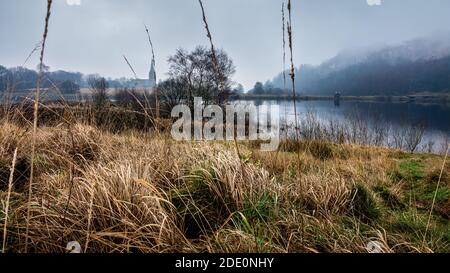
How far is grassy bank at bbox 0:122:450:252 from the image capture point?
1.61 meters

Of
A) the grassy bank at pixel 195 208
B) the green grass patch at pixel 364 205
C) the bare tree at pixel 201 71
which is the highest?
the bare tree at pixel 201 71

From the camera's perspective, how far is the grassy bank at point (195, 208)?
5.29ft

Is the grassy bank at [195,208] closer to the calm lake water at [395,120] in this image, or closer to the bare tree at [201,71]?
the calm lake water at [395,120]

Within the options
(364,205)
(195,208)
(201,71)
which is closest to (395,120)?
(201,71)

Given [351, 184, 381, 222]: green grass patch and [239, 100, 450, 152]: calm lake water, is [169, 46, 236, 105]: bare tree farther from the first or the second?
[351, 184, 381, 222]: green grass patch

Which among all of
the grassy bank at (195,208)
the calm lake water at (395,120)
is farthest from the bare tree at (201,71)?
the grassy bank at (195,208)

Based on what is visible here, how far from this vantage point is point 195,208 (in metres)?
2.20

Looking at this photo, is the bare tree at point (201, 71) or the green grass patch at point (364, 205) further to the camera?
the bare tree at point (201, 71)

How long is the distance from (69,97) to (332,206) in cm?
434

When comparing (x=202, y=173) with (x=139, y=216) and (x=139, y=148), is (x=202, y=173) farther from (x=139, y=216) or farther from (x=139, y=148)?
(x=139, y=148)

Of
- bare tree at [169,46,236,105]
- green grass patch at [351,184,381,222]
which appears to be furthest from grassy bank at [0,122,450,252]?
bare tree at [169,46,236,105]

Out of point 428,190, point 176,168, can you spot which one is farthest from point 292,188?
point 428,190

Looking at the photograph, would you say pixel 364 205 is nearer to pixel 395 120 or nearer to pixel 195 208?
pixel 195 208
